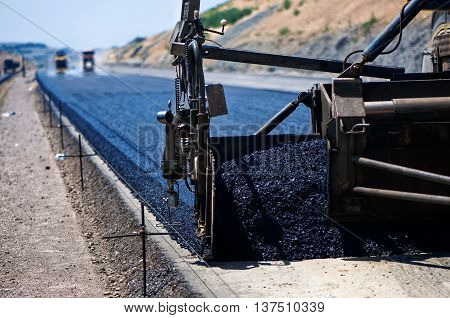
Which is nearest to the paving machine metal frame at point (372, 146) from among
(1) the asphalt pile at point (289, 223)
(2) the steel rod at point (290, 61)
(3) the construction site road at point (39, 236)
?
(1) the asphalt pile at point (289, 223)

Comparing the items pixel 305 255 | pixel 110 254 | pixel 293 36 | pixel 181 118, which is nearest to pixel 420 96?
pixel 305 255

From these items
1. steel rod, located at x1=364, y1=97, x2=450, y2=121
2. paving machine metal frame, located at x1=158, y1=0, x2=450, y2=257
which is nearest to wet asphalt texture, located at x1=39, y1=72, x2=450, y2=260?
paving machine metal frame, located at x1=158, y1=0, x2=450, y2=257

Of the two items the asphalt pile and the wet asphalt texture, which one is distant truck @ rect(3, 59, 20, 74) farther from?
the asphalt pile

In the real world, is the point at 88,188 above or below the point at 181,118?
below

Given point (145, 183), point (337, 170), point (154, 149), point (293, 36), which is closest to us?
point (337, 170)

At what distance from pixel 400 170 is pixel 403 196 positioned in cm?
26

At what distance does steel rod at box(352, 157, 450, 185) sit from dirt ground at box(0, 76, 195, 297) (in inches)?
81.7

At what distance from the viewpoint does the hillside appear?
44.7 meters

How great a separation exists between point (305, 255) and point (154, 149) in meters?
10.4

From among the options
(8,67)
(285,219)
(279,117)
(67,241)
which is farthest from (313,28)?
(285,219)

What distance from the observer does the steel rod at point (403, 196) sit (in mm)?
7961

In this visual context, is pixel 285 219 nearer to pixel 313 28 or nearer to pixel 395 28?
pixel 395 28

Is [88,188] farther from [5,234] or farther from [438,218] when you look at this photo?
[438,218]

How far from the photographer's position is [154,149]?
1897 cm
